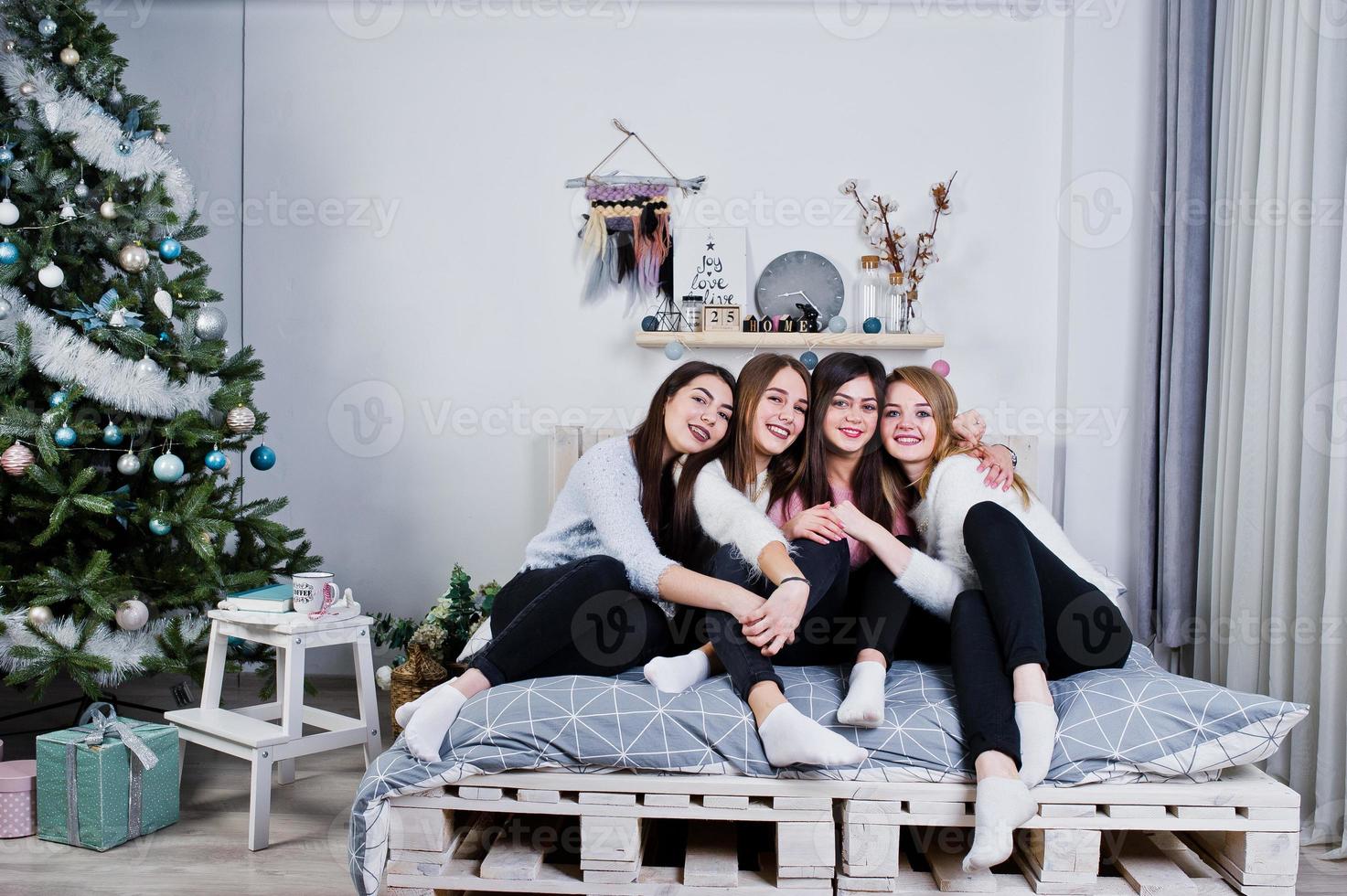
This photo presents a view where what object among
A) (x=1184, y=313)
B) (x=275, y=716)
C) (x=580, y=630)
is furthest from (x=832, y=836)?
(x=1184, y=313)

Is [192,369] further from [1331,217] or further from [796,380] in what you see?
[1331,217]

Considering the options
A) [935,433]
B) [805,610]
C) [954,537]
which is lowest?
[805,610]

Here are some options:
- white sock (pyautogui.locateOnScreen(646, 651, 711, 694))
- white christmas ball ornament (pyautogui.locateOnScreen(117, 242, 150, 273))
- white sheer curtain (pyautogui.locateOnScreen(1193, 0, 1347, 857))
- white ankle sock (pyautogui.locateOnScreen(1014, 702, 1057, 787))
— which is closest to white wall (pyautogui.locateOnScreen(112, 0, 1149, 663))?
white sheer curtain (pyautogui.locateOnScreen(1193, 0, 1347, 857))

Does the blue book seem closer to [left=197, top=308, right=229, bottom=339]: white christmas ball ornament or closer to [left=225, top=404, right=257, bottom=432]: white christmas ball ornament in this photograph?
[left=225, top=404, right=257, bottom=432]: white christmas ball ornament

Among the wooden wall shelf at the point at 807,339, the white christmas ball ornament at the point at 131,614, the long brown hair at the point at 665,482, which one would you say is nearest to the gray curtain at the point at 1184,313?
the wooden wall shelf at the point at 807,339

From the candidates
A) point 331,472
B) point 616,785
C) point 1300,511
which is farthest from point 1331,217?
point 331,472

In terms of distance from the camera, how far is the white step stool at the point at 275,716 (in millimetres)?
1982

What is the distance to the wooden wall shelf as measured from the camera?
301 centimetres

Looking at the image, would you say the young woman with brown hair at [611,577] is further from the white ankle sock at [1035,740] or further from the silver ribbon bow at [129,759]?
the silver ribbon bow at [129,759]

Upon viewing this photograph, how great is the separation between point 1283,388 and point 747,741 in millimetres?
1553

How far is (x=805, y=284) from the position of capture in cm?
316

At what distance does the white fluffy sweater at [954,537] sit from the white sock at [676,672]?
436 millimetres

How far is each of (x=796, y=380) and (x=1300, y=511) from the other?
1154 mm

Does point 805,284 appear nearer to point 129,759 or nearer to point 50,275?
point 50,275
